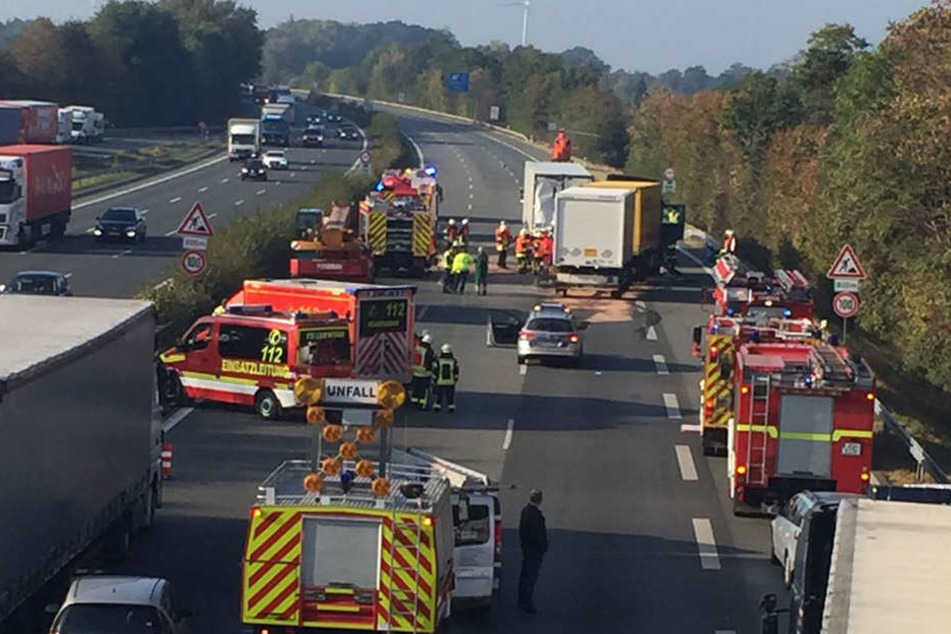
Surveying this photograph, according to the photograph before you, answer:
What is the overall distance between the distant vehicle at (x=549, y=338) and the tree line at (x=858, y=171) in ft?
26.7

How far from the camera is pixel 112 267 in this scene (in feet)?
182

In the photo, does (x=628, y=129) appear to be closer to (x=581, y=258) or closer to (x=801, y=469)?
(x=581, y=258)

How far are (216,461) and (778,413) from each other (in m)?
9.09

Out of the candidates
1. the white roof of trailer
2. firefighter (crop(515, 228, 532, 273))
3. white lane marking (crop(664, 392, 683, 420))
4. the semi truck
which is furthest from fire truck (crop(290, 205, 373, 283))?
the semi truck

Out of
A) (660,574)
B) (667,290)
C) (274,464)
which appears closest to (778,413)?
(660,574)

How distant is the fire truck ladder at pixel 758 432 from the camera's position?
25547mm

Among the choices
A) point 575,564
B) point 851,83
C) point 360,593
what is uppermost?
point 851,83

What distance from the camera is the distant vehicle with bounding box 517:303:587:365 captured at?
40688 mm

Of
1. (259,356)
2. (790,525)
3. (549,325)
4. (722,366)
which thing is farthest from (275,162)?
(790,525)

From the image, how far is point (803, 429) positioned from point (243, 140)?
88.7 metres

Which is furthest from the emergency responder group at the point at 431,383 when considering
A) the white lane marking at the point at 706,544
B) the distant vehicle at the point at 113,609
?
the distant vehicle at the point at 113,609

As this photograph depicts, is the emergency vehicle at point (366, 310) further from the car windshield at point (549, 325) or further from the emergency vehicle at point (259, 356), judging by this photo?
the car windshield at point (549, 325)

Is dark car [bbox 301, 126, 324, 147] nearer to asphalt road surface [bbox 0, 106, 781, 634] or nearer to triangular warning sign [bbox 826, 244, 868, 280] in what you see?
asphalt road surface [bbox 0, 106, 781, 634]

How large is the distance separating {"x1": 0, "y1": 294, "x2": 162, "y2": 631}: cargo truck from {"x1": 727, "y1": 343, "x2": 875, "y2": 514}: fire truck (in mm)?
8181
